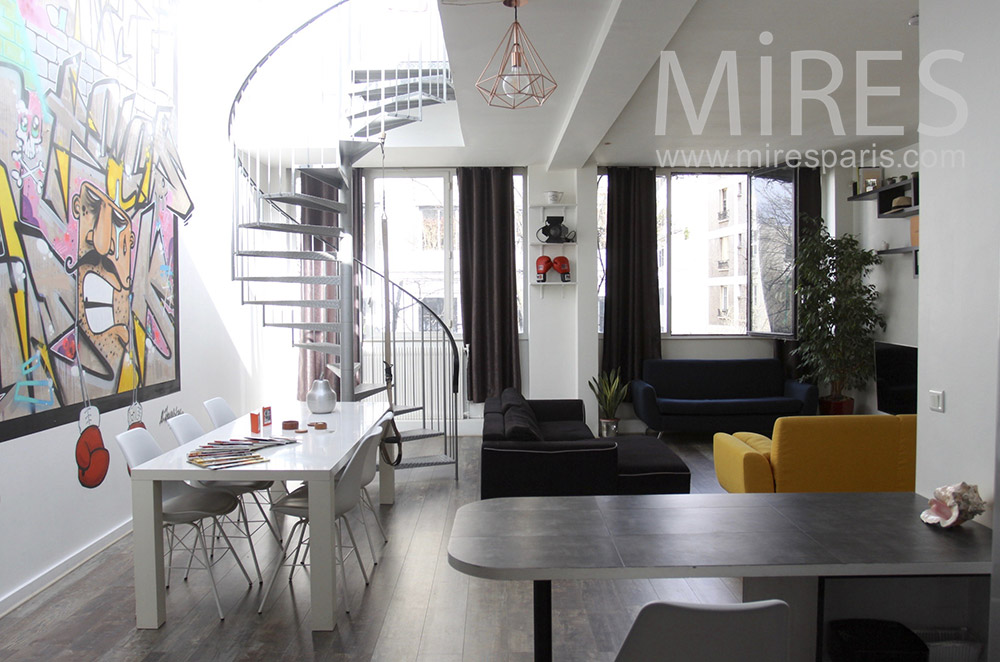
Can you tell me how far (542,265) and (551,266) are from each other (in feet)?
0.31

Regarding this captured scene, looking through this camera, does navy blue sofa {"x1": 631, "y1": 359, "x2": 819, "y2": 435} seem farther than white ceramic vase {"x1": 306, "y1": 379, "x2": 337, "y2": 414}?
Yes

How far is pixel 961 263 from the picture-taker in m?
2.31

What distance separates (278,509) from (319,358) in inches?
166

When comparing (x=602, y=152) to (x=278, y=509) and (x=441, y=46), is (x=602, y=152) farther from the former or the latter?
(x=278, y=509)

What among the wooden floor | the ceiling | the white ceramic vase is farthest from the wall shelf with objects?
the white ceramic vase

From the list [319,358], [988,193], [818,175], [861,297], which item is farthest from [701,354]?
[988,193]

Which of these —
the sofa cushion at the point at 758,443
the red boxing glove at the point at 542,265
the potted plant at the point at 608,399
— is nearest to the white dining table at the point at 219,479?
the sofa cushion at the point at 758,443

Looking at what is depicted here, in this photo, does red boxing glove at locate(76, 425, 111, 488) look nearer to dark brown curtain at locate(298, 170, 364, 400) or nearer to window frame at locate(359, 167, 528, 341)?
dark brown curtain at locate(298, 170, 364, 400)

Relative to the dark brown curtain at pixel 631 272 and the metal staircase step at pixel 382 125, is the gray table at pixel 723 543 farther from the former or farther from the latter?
the dark brown curtain at pixel 631 272

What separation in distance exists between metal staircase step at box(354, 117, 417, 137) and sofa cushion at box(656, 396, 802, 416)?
12.1ft

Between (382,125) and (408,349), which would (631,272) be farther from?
(382,125)

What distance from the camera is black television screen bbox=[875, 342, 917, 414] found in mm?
5969

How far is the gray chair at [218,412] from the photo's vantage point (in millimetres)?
4537

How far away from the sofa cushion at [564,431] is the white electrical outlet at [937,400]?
2996mm
